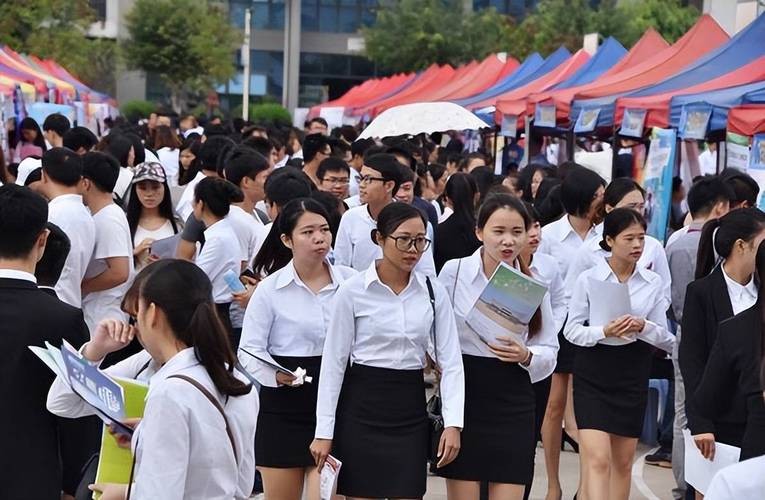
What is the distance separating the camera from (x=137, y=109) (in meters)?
55.3

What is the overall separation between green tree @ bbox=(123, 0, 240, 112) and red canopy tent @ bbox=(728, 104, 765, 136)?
147 feet

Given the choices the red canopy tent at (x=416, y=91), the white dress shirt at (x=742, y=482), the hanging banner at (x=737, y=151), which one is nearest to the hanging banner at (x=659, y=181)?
the hanging banner at (x=737, y=151)

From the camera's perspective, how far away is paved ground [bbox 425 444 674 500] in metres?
8.56

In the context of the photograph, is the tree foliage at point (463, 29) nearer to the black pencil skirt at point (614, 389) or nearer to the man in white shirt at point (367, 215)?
the man in white shirt at point (367, 215)

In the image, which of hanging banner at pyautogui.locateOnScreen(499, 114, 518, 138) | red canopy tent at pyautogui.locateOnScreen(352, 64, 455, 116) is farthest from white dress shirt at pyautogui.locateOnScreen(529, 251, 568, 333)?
red canopy tent at pyautogui.locateOnScreen(352, 64, 455, 116)

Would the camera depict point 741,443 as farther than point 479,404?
No

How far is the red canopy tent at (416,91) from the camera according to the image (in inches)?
1241

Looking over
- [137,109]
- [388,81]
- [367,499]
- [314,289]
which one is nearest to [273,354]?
[314,289]

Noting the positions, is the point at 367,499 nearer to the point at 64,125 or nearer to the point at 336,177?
the point at 336,177

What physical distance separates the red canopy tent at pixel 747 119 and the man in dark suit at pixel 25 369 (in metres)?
7.26

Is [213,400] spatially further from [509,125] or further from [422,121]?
[509,125]

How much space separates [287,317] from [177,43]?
50.2 meters

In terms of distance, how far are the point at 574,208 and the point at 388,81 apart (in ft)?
108

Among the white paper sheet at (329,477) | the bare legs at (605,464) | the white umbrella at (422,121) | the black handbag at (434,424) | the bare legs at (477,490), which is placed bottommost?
the bare legs at (605,464)
